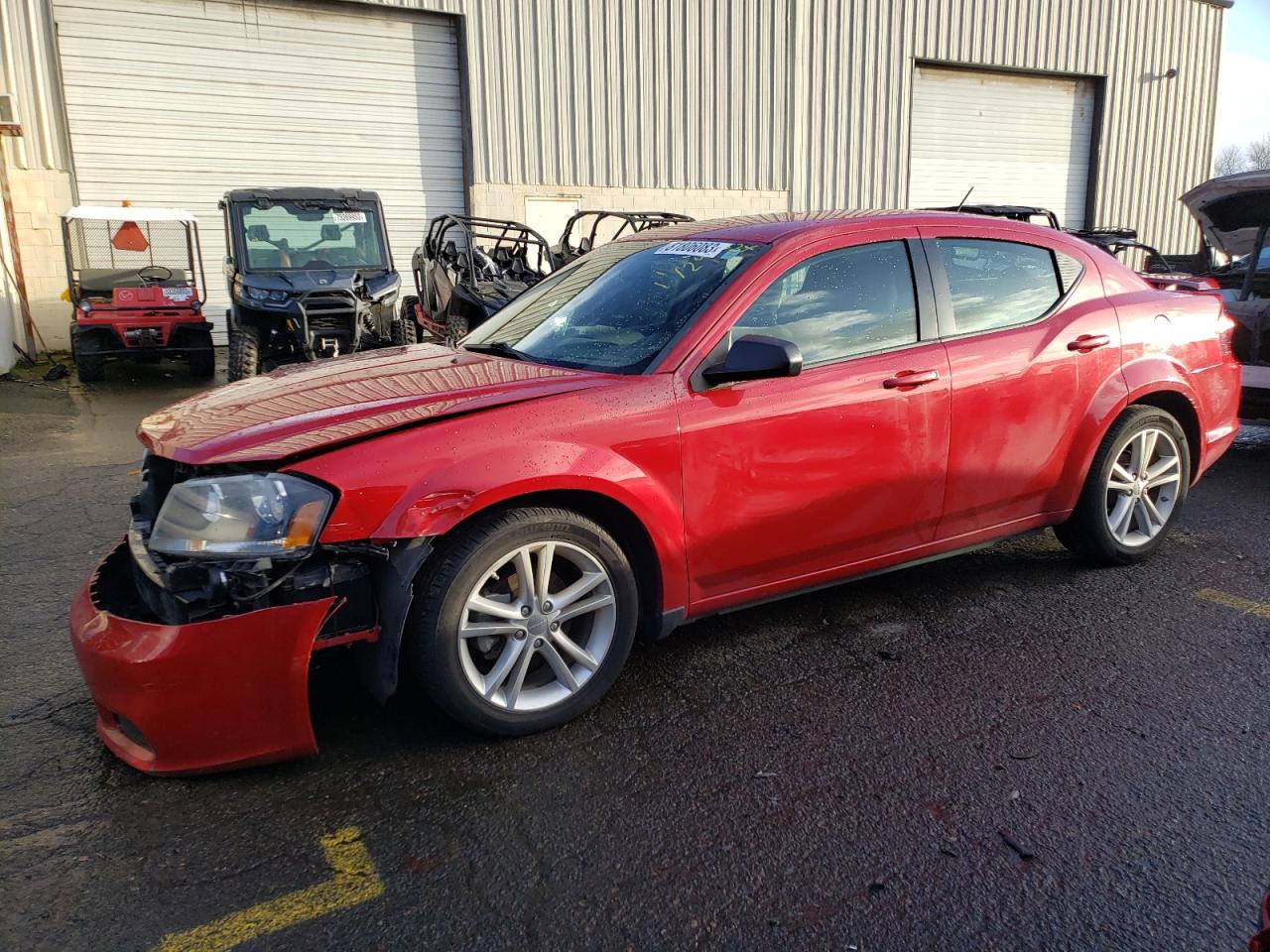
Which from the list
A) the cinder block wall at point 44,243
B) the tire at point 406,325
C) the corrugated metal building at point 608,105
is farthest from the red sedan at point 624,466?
the corrugated metal building at point 608,105

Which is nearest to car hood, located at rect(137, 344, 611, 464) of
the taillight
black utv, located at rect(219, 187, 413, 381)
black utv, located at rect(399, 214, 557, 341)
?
the taillight

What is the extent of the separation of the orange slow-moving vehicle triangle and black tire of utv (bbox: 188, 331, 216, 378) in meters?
1.96

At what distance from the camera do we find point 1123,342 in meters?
4.10

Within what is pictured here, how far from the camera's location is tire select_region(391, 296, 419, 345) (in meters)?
10.8

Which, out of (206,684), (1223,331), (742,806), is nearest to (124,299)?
(206,684)

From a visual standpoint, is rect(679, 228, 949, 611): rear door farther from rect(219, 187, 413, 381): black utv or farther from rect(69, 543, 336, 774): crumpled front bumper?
rect(219, 187, 413, 381): black utv

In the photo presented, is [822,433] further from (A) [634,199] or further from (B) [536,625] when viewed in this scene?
(A) [634,199]

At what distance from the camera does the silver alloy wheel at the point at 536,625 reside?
2.82m

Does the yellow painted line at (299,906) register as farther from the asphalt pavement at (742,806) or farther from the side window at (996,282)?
the side window at (996,282)

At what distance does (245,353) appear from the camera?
9.99m

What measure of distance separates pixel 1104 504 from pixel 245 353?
868cm

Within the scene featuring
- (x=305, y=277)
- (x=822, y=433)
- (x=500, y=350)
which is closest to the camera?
(x=822, y=433)

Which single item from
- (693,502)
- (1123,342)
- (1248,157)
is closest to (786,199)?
(1123,342)

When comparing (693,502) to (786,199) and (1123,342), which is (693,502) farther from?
(786,199)
